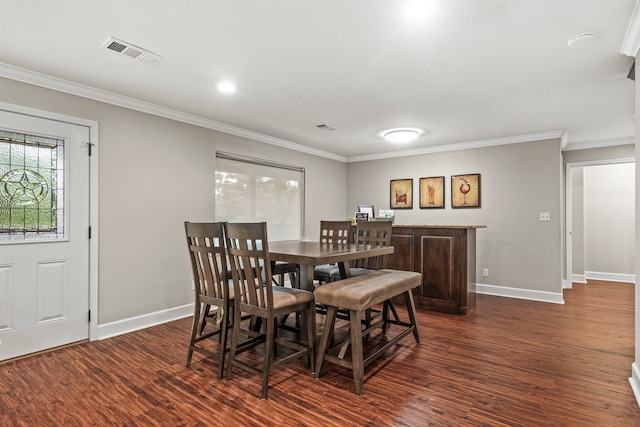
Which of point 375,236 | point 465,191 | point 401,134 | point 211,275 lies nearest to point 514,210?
point 465,191

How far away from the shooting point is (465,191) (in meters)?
5.50

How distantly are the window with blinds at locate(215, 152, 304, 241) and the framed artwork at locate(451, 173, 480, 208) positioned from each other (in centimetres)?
250

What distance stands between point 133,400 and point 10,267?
5.39 ft

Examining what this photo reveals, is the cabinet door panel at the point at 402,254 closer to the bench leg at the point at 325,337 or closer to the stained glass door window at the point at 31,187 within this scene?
the bench leg at the point at 325,337

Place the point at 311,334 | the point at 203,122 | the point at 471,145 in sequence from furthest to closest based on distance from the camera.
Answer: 1. the point at 471,145
2. the point at 203,122
3. the point at 311,334

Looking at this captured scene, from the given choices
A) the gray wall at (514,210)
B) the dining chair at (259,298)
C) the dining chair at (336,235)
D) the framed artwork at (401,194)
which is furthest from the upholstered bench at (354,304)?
the framed artwork at (401,194)

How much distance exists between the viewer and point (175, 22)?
2133 mm

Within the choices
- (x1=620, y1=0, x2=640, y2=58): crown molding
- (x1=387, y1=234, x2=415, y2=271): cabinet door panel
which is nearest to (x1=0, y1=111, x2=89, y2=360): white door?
(x1=387, y1=234, x2=415, y2=271): cabinet door panel

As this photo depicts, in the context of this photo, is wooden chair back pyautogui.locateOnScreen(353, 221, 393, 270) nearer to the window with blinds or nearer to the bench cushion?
the bench cushion

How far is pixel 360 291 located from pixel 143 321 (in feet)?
8.23

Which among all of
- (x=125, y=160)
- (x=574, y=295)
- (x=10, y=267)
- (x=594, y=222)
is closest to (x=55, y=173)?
(x=125, y=160)

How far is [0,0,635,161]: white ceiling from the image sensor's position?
2021mm

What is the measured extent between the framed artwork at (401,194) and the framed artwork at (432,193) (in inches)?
8.6

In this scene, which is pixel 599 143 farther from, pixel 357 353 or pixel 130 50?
pixel 130 50
